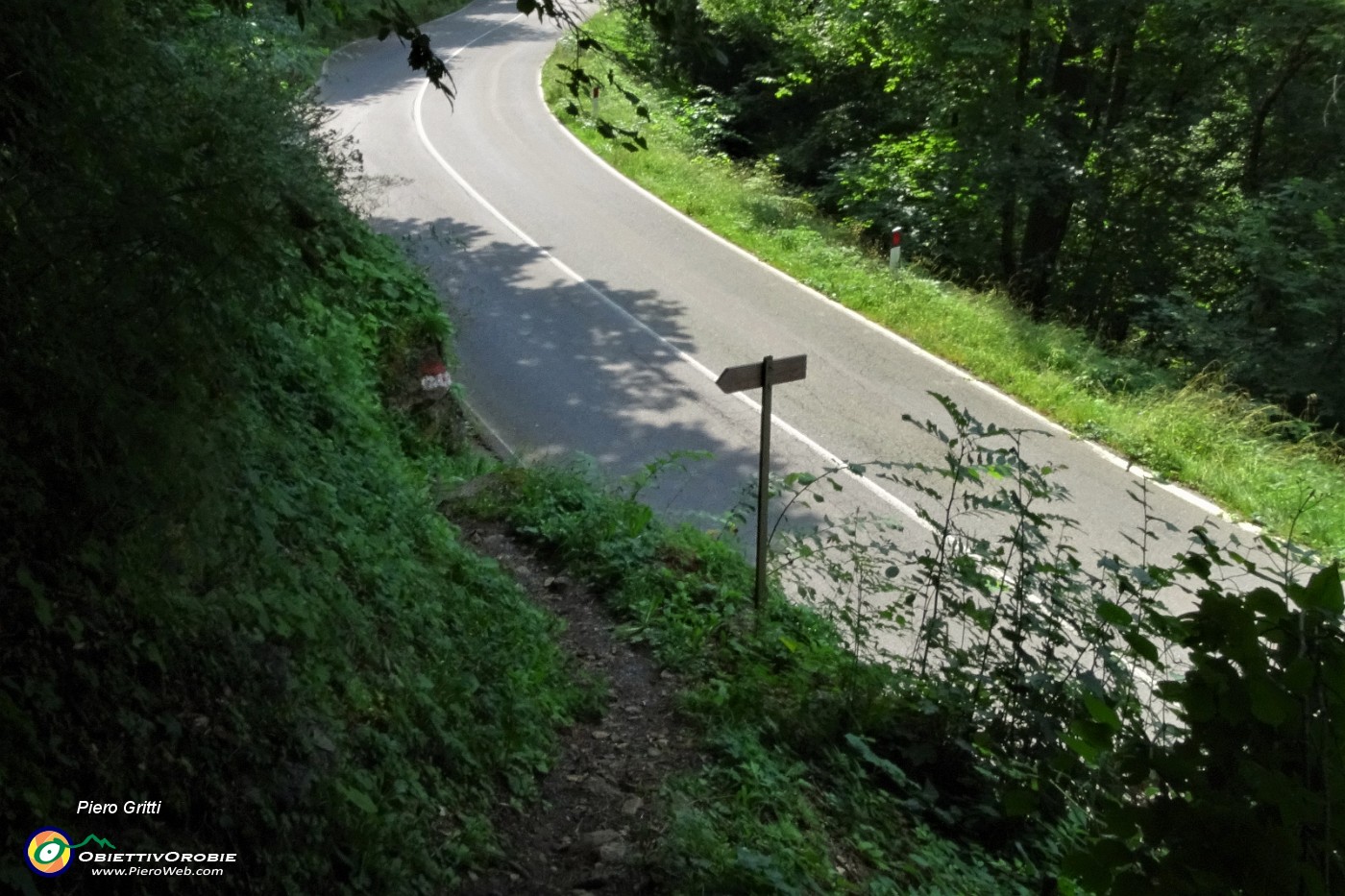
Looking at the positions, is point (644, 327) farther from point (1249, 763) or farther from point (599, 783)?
point (1249, 763)

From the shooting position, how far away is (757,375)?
671 cm

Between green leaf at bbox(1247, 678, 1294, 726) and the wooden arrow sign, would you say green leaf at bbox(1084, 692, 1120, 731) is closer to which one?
green leaf at bbox(1247, 678, 1294, 726)

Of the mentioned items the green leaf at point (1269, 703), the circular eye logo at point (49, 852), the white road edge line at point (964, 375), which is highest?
the green leaf at point (1269, 703)

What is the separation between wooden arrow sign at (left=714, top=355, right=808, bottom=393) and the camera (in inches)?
257

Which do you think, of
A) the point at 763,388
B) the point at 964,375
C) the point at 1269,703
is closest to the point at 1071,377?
the point at 964,375

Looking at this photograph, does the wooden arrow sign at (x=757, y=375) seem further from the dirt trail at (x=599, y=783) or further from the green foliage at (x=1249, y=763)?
the green foliage at (x=1249, y=763)

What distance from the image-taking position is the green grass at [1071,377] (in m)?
11.0

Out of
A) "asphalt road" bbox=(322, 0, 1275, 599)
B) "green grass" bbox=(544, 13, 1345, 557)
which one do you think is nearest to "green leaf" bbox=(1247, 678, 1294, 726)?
"green grass" bbox=(544, 13, 1345, 557)

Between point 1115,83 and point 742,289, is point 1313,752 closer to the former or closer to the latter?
point 742,289

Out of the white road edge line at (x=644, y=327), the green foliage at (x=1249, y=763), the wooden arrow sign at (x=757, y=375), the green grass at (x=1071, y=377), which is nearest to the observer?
the green foliage at (x=1249, y=763)

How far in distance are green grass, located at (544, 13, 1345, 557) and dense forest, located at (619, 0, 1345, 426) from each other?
3.55 feet

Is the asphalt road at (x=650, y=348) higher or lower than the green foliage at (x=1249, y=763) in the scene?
lower

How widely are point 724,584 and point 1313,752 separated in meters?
5.35

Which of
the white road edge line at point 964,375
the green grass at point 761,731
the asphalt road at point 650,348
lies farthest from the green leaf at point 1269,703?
the asphalt road at point 650,348
